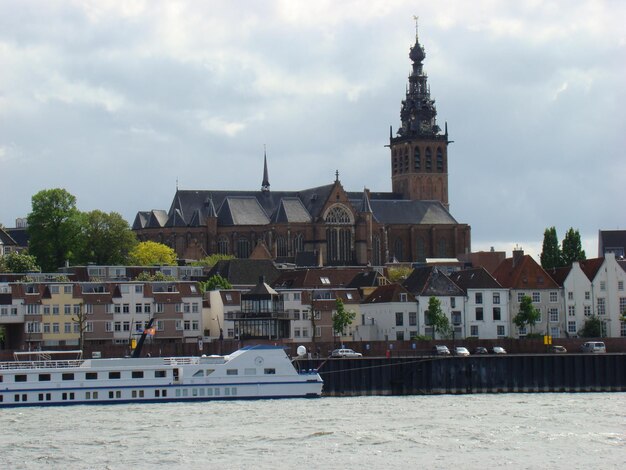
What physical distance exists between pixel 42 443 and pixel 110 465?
8.27m

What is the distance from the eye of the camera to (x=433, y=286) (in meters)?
136

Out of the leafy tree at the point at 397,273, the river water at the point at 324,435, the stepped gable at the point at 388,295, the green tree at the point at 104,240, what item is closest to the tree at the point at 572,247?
the leafy tree at the point at 397,273

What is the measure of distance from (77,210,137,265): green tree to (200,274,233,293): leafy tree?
3156 centimetres

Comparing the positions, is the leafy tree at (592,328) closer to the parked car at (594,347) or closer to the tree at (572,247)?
the parked car at (594,347)

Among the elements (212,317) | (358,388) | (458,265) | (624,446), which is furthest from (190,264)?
(624,446)

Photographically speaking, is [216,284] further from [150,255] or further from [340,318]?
[150,255]

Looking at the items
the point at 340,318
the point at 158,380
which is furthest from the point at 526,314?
the point at 158,380

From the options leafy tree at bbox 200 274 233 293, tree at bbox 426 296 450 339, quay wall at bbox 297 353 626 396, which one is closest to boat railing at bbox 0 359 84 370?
quay wall at bbox 297 353 626 396

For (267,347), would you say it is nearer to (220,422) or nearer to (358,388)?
(358,388)

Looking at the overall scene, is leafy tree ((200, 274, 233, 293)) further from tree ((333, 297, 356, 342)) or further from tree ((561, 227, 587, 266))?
tree ((561, 227, 587, 266))

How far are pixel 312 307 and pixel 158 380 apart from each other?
122 feet

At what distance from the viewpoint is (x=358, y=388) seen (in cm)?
10356

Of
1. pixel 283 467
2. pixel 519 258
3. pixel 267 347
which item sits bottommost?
pixel 283 467

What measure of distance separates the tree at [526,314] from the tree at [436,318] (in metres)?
6.26
